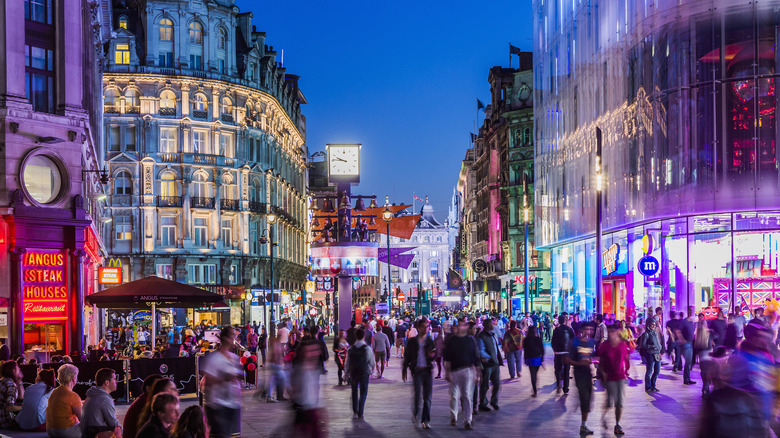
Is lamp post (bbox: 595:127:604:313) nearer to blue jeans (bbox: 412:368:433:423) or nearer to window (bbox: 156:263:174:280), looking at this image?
blue jeans (bbox: 412:368:433:423)

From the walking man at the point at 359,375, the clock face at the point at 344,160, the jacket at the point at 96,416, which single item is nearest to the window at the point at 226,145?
the clock face at the point at 344,160

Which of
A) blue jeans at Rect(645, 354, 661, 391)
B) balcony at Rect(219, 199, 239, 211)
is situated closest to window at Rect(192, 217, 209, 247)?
balcony at Rect(219, 199, 239, 211)

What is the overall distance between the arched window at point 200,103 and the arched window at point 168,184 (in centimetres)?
511

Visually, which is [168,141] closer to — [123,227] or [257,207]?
[123,227]

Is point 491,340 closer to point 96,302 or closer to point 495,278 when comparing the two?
point 96,302

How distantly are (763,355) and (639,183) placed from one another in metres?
28.4

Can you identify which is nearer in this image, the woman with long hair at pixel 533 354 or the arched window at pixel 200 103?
the woman with long hair at pixel 533 354

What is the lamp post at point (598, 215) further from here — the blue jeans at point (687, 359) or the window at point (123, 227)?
the window at point (123, 227)

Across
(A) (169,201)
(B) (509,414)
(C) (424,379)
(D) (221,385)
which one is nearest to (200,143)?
(A) (169,201)

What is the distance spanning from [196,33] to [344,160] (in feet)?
78.1

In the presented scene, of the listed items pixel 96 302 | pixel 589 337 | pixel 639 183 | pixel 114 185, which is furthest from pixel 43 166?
pixel 114 185

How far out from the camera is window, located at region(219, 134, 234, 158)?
222 feet

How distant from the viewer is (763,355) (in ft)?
33.3

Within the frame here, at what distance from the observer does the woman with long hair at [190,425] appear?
316 inches
